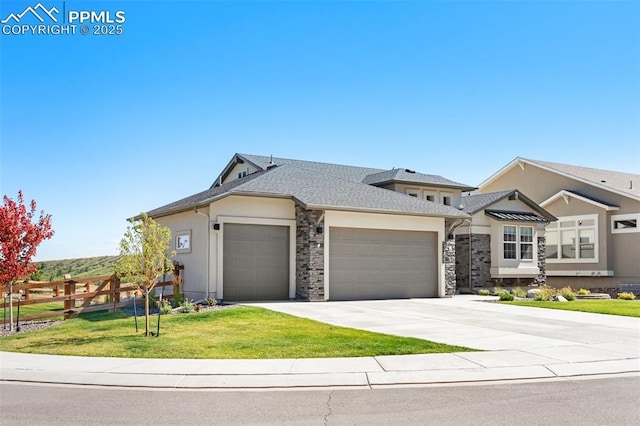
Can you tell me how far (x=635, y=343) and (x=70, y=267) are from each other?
4533 centimetres

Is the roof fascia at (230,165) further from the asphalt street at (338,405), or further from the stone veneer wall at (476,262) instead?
the asphalt street at (338,405)

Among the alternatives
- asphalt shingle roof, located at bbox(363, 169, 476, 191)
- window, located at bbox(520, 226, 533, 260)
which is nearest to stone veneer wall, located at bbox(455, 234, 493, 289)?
window, located at bbox(520, 226, 533, 260)

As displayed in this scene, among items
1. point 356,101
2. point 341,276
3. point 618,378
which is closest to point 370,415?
point 618,378

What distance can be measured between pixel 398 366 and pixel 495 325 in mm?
6354

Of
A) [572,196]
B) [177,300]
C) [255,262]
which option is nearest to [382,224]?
[255,262]

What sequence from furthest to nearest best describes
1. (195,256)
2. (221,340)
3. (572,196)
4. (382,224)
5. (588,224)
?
(572,196) < (588,224) < (382,224) < (195,256) < (221,340)

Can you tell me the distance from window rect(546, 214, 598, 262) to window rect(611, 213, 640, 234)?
913 mm

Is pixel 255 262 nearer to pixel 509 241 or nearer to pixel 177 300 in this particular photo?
pixel 177 300

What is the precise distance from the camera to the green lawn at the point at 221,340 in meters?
11.8

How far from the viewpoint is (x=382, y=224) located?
77.8 ft

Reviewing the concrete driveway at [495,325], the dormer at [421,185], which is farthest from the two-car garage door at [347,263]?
the dormer at [421,185]

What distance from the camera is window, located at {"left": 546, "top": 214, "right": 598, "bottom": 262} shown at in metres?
33.5

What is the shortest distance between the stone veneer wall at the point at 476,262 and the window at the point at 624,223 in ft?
28.3

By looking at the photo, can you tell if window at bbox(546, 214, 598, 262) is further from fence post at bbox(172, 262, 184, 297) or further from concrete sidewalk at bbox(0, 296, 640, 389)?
→ fence post at bbox(172, 262, 184, 297)
